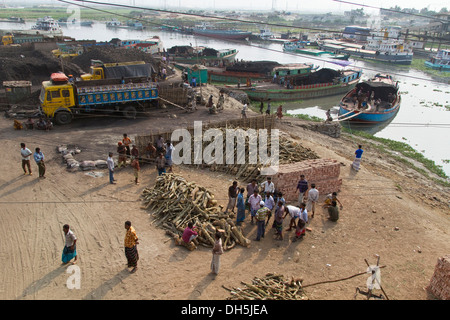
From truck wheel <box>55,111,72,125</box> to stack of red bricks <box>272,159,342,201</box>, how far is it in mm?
13025

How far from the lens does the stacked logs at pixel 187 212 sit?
367 inches

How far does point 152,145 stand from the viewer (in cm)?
1409

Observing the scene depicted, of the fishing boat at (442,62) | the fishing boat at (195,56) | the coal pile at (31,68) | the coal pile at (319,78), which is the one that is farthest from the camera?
the fishing boat at (442,62)

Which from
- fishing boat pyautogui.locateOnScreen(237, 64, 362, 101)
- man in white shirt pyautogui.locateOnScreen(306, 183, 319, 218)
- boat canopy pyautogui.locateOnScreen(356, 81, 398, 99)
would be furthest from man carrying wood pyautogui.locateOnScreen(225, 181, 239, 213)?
boat canopy pyautogui.locateOnScreen(356, 81, 398, 99)

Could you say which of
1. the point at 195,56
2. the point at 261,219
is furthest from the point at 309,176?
the point at 195,56

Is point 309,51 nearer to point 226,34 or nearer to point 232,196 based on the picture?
point 226,34

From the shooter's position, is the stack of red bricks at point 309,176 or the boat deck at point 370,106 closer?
the stack of red bricks at point 309,176

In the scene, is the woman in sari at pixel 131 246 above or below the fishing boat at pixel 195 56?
below

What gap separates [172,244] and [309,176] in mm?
5691

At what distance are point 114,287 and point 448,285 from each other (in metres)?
7.49

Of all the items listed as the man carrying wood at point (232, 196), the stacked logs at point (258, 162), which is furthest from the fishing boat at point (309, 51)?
the man carrying wood at point (232, 196)

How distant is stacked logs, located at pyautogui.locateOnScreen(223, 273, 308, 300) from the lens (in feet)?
23.0

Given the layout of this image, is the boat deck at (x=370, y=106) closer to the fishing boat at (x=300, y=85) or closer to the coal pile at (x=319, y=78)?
the fishing boat at (x=300, y=85)

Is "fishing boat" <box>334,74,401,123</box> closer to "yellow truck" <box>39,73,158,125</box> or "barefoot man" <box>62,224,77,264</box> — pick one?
"yellow truck" <box>39,73,158,125</box>
